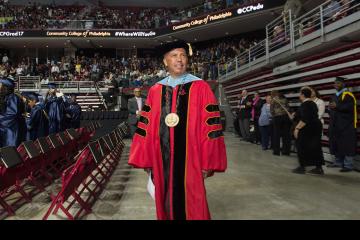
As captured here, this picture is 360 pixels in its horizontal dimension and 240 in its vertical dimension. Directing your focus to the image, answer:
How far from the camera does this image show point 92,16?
29125 mm

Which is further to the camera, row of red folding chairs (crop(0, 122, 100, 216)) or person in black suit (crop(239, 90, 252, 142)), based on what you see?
person in black suit (crop(239, 90, 252, 142))

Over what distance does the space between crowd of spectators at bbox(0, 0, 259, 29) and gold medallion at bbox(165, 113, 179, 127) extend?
22.2 metres

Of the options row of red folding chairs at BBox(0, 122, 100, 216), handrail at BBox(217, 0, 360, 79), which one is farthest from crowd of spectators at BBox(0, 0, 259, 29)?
row of red folding chairs at BBox(0, 122, 100, 216)

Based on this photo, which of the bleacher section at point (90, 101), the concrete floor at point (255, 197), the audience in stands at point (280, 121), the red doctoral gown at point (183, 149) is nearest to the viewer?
the red doctoral gown at point (183, 149)

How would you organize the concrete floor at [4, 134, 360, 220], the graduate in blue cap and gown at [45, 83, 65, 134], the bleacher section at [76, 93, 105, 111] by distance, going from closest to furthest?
the concrete floor at [4, 134, 360, 220]
the graduate in blue cap and gown at [45, 83, 65, 134]
the bleacher section at [76, 93, 105, 111]

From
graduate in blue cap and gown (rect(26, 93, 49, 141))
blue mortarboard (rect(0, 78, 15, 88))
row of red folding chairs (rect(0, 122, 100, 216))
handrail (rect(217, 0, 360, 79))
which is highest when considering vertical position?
handrail (rect(217, 0, 360, 79))

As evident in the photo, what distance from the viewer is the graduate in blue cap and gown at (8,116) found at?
535cm

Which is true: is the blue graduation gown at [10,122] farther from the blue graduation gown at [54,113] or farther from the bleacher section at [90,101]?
the bleacher section at [90,101]

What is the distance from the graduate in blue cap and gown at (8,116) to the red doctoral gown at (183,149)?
3.53 meters

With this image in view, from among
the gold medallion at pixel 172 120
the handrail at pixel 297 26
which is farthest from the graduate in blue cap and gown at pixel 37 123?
the handrail at pixel 297 26

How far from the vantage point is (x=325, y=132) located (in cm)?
777

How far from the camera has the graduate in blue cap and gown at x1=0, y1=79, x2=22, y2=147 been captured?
535 centimetres

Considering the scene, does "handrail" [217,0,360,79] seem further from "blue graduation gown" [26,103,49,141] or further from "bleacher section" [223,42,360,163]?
"blue graduation gown" [26,103,49,141]
